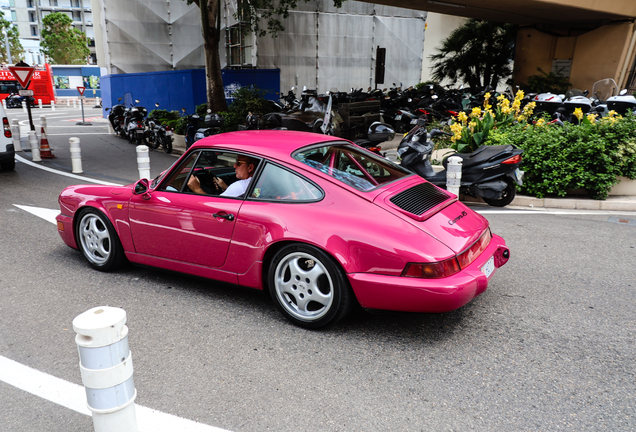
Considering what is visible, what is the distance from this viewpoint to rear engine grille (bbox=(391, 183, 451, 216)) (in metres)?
3.49

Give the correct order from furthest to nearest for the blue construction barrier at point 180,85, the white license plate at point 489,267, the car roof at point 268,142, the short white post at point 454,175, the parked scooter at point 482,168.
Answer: the blue construction barrier at point 180,85, the parked scooter at point 482,168, the short white post at point 454,175, the car roof at point 268,142, the white license plate at point 489,267

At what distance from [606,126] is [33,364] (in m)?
8.34

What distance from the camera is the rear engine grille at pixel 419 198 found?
3.49m

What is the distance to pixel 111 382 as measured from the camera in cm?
203

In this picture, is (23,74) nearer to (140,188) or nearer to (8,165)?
(8,165)

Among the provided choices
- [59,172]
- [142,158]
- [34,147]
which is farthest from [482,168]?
[34,147]

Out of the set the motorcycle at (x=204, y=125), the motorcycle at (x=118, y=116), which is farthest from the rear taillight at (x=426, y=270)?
the motorcycle at (x=118, y=116)

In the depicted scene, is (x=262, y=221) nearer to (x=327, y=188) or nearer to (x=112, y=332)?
(x=327, y=188)

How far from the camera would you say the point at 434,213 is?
3547 mm

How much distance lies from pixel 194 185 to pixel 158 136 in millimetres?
11460

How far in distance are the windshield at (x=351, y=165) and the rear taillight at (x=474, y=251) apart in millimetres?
844

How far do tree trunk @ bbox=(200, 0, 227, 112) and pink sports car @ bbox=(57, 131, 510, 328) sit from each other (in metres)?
13.4

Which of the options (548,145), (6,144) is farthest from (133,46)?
(548,145)

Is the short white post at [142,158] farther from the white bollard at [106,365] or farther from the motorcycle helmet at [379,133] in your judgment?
the white bollard at [106,365]
